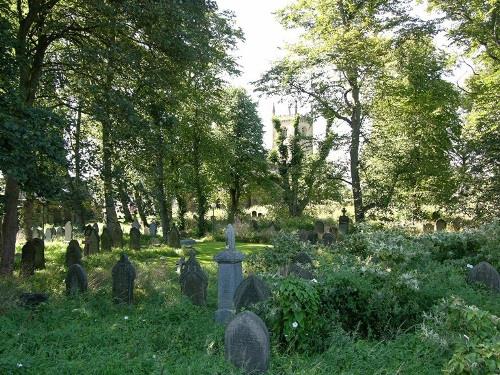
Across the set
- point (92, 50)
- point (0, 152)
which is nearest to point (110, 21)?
point (92, 50)

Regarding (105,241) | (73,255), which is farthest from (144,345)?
(105,241)

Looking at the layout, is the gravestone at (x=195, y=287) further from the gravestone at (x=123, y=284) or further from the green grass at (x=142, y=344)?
the gravestone at (x=123, y=284)

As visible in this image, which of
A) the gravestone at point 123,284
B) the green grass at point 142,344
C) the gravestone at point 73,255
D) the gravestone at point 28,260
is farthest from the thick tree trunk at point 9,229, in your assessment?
the gravestone at point 123,284

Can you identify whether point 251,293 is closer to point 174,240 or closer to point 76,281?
point 76,281

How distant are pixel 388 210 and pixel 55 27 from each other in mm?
16732

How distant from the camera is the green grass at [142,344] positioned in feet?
17.2

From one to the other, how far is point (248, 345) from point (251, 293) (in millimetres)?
1944

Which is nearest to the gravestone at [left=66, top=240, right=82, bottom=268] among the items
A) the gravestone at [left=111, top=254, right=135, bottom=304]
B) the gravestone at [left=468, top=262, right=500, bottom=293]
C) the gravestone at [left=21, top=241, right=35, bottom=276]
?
the gravestone at [left=21, top=241, right=35, bottom=276]

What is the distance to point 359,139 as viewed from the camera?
23.1m

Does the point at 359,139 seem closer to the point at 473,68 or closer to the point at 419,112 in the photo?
the point at 419,112

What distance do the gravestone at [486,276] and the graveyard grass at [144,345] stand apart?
3.66 m

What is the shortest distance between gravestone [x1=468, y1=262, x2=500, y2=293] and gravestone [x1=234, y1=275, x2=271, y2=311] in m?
4.83

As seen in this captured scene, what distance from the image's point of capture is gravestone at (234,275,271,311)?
7270mm

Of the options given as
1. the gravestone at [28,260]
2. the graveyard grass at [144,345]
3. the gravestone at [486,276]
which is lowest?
the graveyard grass at [144,345]
